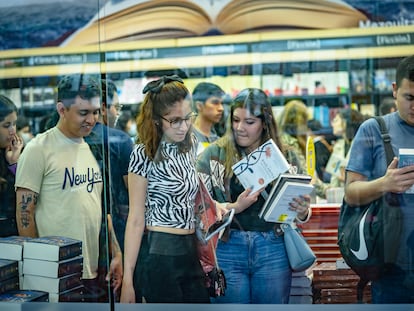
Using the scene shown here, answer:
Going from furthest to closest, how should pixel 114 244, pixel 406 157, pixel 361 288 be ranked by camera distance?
pixel 114 244 < pixel 361 288 < pixel 406 157

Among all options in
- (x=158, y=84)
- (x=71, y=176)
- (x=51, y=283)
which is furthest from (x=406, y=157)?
(x=51, y=283)

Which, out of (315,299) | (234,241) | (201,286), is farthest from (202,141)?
(315,299)

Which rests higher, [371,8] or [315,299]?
[371,8]

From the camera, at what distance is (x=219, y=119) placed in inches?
127

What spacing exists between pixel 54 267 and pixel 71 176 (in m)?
0.47

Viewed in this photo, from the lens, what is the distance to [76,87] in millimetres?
3400

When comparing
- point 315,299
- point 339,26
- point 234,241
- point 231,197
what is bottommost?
point 315,299

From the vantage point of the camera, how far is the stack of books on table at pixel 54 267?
3.40 metres

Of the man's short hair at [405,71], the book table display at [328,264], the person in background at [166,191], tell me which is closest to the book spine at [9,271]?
the person in background at [166,191]

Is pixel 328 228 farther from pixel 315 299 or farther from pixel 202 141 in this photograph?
pixel 202 141

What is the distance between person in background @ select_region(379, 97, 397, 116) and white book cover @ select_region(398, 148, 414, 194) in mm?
195

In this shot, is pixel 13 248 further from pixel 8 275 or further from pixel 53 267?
pixel 53 267

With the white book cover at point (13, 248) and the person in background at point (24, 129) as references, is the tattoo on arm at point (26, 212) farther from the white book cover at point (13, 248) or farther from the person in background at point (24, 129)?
the person in background at point (24, 129)

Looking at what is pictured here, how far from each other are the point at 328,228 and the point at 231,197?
50 centimetres
